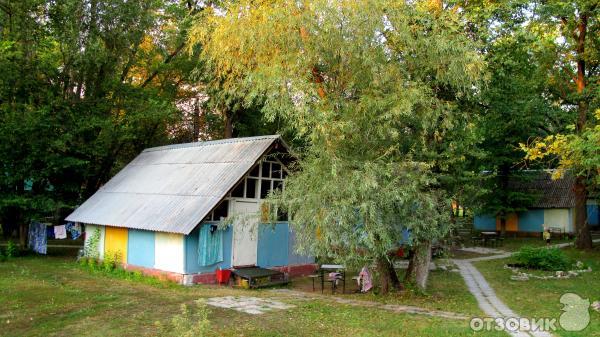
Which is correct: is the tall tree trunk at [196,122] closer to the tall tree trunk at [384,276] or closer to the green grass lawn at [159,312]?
the green grass lawn at [159,312]

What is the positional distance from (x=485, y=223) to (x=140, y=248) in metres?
28.8

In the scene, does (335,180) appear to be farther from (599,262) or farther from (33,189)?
(33,189)

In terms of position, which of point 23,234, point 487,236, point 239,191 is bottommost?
point 487,236

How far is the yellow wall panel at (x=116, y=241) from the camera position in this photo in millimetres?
18328

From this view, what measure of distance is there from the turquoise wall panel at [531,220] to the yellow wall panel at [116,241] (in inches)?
1110

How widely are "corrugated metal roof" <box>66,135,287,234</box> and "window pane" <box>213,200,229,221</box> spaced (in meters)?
0.71

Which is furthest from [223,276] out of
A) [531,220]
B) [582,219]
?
[531,220]

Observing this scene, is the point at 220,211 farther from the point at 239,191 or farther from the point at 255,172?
the point at 255,172

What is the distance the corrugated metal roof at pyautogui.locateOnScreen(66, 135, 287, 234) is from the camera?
1616cm

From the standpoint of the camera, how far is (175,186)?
18.3 metres

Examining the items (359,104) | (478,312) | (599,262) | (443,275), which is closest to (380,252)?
(478,312)

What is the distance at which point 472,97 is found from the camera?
1516 cm

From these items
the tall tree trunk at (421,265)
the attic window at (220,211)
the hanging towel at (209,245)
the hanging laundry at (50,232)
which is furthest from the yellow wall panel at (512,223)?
the hanging laundry at (50,232)

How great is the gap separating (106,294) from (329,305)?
20.8ft
